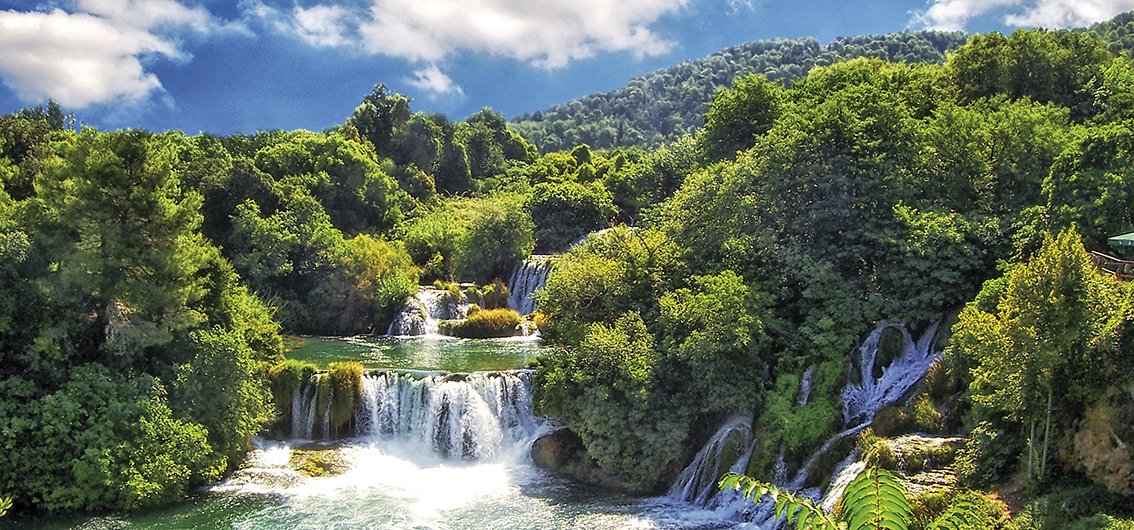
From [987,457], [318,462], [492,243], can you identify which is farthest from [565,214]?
[987,457]

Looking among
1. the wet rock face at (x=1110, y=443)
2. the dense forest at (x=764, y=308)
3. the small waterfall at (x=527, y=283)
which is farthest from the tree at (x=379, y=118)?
the wet rock face at (x=1110, y=443)

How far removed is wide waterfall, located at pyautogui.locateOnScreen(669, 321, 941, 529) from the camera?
706 inches

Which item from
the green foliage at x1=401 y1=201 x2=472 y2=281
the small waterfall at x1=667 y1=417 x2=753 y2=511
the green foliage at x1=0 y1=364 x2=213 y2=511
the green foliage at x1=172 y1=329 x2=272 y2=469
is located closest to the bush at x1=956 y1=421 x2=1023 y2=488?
the small waterfall at x1=667 y1=417 x2=753 y2=511

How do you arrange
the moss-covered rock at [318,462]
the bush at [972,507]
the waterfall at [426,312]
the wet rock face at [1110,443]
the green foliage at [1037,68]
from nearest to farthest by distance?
the wet rock face at [1110,443] → the bush at [972,507] → the moss-covered rock at [318,462] → the green foliage at [1037,68] → the waterfall at [426,312]

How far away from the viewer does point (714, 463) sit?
19.0m

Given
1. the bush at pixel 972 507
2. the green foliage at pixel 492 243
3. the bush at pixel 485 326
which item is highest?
the green foliage at pixel 492 243

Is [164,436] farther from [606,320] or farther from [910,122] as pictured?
[910,122]

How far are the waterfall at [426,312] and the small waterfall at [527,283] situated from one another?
9.67ft

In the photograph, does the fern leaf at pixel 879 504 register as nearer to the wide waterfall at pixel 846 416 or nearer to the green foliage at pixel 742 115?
the wide waterfall at pixel 846 416

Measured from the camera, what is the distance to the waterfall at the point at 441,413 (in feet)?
73.2

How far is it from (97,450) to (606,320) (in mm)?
12630

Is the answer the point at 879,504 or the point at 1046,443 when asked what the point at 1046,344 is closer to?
the point at 1046,443

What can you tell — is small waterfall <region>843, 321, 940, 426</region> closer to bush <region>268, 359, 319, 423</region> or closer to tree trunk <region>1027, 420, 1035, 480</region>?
tree trunk <region>1027, 420, 1035, 480</region>

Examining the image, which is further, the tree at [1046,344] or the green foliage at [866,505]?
the tree at [1046,344]
